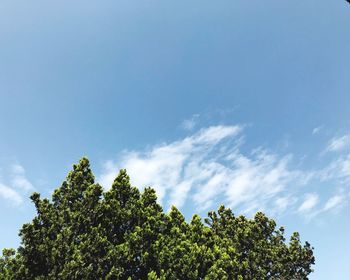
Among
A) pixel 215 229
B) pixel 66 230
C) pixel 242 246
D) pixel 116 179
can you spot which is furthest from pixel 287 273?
pixel 66 230

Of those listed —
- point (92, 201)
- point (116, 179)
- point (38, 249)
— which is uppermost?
point (116, 179)

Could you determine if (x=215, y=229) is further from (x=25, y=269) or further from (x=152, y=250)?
(x=25, y=269)

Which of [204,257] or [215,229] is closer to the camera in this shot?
[204,257]

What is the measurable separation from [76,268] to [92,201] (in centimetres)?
385

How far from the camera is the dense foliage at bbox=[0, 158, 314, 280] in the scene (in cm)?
1731

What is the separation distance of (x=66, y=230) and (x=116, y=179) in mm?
4325

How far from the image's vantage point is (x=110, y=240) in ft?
62.3

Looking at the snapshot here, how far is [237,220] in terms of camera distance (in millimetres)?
33312

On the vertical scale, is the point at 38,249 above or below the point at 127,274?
above

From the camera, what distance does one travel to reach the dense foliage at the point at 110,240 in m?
17.3

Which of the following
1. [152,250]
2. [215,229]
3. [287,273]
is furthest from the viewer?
[215,229]

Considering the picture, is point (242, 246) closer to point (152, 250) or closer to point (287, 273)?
point (287, 273)

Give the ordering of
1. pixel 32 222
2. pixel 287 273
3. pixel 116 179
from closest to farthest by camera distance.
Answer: pixel 32 222, pixel 116 179, pixel 287 273

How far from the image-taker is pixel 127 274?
60.8ft
